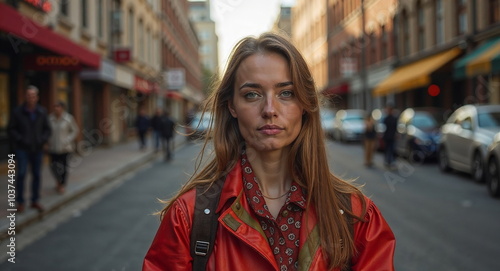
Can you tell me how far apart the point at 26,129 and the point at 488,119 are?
907cm

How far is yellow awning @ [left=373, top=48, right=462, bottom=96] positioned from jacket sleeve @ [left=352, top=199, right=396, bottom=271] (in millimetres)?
21886

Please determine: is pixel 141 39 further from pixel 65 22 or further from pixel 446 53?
pixel 446 53

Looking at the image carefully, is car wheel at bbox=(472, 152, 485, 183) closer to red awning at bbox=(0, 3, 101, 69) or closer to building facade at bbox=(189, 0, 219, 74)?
red awning at bbox=(0, 3, 101, 69)

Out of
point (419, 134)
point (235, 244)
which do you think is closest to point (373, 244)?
point (235, 244)

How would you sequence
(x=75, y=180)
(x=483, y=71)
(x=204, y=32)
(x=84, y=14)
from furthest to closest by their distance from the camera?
(x=204, y=32)
(x=84, y=14)
(x=483, y=71)
(x=75, y=180)

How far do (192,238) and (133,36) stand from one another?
28449 millimetres

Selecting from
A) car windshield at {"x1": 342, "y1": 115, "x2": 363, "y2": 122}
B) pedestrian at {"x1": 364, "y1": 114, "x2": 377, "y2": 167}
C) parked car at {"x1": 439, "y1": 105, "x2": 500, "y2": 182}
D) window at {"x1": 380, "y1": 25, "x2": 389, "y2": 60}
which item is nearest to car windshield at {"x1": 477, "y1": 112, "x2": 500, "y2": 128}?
parked car at {"x1": 439, "y1": 105, "x2": 500, "y2": 182}

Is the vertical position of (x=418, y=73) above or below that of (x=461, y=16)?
below

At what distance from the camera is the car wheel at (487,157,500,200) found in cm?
979

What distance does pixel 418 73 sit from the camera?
2431cm

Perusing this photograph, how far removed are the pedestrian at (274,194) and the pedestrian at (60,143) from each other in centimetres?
909

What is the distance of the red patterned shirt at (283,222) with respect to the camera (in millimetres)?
1861

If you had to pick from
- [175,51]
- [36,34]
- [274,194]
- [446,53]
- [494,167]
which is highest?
[175,51]

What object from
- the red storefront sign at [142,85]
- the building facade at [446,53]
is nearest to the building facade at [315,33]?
the building facade at [446,53]
